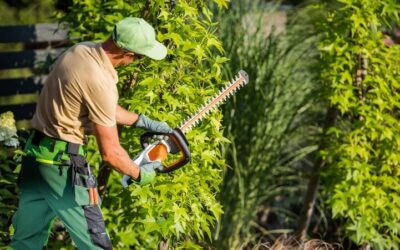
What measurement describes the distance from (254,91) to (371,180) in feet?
3.43

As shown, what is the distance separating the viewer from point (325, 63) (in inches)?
213

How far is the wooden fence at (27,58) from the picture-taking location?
6.12m

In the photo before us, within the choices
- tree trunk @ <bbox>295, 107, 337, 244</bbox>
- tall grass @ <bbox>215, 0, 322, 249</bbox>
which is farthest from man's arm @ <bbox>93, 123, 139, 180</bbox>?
tree trunk @ <bbox>295, 107, 337, 244</bbox>

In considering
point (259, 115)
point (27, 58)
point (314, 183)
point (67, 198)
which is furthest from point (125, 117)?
point (27, 58)

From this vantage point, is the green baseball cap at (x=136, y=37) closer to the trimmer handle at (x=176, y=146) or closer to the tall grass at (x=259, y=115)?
the trimmer handle at (x=176, y=146)

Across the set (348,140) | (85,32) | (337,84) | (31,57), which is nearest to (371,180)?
(348,140)

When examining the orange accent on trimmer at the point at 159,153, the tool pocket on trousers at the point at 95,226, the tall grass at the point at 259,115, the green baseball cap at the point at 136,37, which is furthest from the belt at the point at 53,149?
the tall grass at the point at 259,115

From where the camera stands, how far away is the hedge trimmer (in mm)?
4086

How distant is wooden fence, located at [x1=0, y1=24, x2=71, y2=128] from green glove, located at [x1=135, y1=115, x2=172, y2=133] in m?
1.92

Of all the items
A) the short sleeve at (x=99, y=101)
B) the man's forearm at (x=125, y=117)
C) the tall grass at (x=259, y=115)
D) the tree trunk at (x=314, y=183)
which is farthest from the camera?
the tall grass at (x=259, y=115)

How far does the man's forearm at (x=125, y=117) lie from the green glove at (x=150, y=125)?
2 cm

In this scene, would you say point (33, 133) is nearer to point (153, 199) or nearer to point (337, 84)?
point (153, 199)

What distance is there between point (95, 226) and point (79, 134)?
0.41m

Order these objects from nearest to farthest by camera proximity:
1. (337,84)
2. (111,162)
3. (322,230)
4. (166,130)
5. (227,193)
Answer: (111,162), (166,130), (337,84), (227,193), (322,230)
